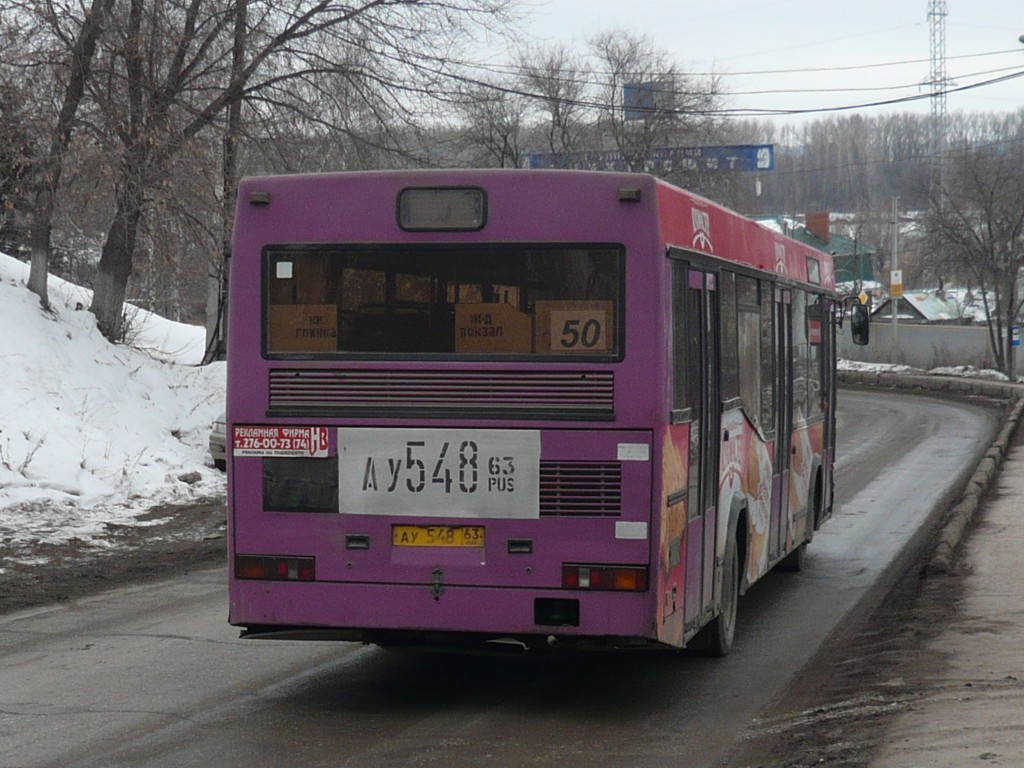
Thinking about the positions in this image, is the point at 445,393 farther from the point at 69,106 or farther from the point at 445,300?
the point at 69,106

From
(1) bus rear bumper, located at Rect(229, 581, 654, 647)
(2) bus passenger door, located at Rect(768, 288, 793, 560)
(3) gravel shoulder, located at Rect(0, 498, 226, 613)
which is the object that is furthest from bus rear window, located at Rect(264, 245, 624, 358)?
(3) gravel shoulder, located at Rect(0, 498, 226, 613)

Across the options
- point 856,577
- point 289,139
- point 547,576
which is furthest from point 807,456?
point 289,139

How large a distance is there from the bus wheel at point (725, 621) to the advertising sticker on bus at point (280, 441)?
2935 millimetres

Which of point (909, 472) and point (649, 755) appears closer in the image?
point (649, 755)

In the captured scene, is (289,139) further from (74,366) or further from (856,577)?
(856,577)

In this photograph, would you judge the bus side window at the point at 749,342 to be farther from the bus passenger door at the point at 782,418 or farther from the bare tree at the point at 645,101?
the bare tree at the point at 645,101

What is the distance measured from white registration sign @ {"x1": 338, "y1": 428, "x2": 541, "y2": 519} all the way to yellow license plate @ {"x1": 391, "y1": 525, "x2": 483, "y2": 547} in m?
A: 0.07

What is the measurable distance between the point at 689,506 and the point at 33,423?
12.0 m

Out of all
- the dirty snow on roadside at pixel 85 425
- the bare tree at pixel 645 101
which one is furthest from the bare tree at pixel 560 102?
the dirty snow on roadside at pixel 85 425

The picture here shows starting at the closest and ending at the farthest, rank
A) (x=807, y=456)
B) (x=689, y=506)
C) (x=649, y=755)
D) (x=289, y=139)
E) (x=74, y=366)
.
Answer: (x=649, y=755)
(x=689, y=506)
(x=807, y=456)
(x=74, y=366)
(x=289, y=139)

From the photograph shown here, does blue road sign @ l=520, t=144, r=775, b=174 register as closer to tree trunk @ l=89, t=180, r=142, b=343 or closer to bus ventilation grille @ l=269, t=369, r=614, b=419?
tree trunk @ l=89, t=180, r=142, b=343

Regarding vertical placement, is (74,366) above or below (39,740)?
above

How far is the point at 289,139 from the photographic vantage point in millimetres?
24047

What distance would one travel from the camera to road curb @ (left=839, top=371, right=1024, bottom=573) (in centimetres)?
1432
